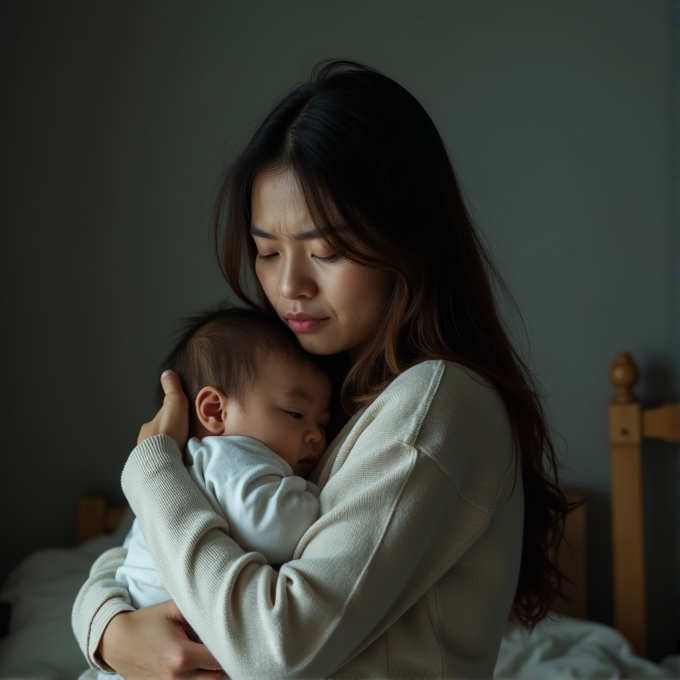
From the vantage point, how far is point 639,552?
7.75 feet

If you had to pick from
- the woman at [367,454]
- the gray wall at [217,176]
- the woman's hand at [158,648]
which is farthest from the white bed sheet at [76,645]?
the woman's hand at [158,648]

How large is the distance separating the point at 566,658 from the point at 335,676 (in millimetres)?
1296

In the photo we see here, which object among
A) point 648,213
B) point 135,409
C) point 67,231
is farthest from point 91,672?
point 648,213

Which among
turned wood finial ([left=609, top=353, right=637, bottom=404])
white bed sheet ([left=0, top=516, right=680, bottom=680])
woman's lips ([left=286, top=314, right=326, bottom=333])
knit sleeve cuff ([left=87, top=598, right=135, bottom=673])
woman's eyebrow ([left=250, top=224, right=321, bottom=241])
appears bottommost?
white bed sheet ([left=0, top=516, right=680, bottom=680])

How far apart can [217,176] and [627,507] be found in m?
1.54

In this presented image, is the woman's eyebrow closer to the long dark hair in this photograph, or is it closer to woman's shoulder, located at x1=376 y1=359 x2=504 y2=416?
the long dark hair

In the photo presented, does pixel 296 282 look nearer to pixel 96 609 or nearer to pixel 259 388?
pixel 259 388

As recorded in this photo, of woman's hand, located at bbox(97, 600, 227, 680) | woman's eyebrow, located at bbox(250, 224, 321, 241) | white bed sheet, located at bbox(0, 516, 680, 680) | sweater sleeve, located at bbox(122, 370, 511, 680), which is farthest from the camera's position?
white bed sheet, located at bbox(0, 516, 680, 680)

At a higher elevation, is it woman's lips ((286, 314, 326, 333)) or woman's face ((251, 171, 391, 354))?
woman's face ((251, 171, 391, 354))

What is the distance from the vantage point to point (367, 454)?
884 millimetres

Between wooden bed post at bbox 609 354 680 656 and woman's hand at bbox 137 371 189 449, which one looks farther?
wooden bed post at bbox 609 354 680 656

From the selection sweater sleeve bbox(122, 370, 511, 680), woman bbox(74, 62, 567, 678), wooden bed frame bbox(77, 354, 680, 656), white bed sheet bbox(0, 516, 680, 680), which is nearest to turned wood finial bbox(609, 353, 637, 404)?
wooden bed frame bbox(77, 354, 680, 656)

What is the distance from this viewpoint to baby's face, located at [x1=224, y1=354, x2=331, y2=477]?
108 centimetres

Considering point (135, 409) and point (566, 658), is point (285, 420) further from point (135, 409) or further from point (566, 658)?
point (135, 409)
